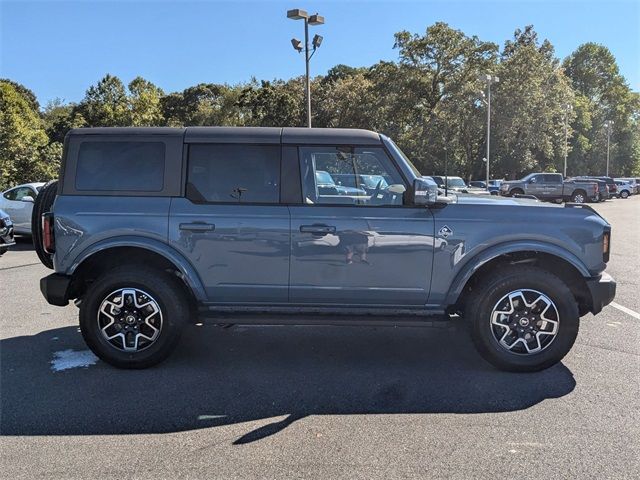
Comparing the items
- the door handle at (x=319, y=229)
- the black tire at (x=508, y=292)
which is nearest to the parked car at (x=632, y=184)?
the black tire at (x=508, y=292)

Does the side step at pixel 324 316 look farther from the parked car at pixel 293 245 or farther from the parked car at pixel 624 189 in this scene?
the parked car at pixel 624 189

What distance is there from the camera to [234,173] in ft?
15.2

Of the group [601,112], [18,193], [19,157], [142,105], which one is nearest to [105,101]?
[142,105]

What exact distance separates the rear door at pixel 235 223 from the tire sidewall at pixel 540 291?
1679 mm

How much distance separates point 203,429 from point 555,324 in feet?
9.65

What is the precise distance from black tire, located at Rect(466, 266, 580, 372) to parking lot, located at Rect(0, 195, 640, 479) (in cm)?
14

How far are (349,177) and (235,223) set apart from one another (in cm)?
105

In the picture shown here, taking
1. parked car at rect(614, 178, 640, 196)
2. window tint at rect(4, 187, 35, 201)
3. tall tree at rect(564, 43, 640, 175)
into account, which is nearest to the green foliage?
parked car at rect(614, 178, 640, 196)

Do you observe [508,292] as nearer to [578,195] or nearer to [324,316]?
[324,316]

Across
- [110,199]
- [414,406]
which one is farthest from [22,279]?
[414,406]

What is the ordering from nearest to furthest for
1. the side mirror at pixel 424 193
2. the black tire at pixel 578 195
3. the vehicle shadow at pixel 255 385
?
the vehicle shadow at pixel 255 385 < the side mirror at pixel 424 193 < the black tire at pixel 578 195

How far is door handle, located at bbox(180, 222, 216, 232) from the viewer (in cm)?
448

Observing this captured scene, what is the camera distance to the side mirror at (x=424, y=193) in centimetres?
432

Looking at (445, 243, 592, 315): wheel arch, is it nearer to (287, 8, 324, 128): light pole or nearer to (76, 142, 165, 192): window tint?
(76, 142, 165, 192): window tint
